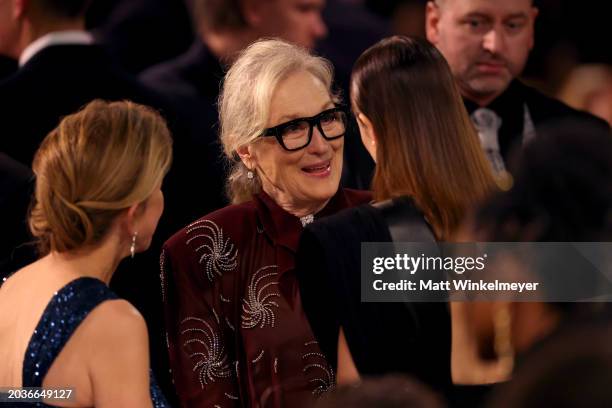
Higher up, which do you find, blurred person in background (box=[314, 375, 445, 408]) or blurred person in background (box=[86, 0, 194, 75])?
blurred person in background (box=[86, 0, 194, 75])

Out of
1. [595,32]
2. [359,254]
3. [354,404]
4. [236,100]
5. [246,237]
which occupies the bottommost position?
[354,404]

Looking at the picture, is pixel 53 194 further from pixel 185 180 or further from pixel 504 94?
pixel 504 94

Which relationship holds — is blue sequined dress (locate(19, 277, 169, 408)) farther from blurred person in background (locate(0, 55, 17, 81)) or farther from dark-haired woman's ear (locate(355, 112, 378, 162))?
blurred person in background (locate(0, 55, 17, 81))

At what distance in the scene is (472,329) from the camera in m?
2.36

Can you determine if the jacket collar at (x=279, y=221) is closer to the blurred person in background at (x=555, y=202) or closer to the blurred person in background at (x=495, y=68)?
the blurred person in background at (x=555, y=202)

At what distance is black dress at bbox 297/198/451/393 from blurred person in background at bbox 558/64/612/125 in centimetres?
203

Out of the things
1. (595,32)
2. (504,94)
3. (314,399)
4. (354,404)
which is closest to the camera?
(354,404)

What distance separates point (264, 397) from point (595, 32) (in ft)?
8.58

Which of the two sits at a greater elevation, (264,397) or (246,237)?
(246,237)

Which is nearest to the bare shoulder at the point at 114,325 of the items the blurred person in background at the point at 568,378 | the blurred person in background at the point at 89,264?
the blurred person in background at the point at 89,264

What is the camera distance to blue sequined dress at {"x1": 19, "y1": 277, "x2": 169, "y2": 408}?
227 centimetres

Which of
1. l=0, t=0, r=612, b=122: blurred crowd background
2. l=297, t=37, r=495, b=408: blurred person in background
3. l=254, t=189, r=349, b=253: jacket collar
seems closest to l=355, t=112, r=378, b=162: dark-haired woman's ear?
l=297, t=37, r=495, b=408: blurred person in background

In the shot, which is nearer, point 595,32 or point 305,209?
point 305,209

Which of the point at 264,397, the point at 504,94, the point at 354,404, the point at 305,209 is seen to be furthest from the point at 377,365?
the point at 504,94
